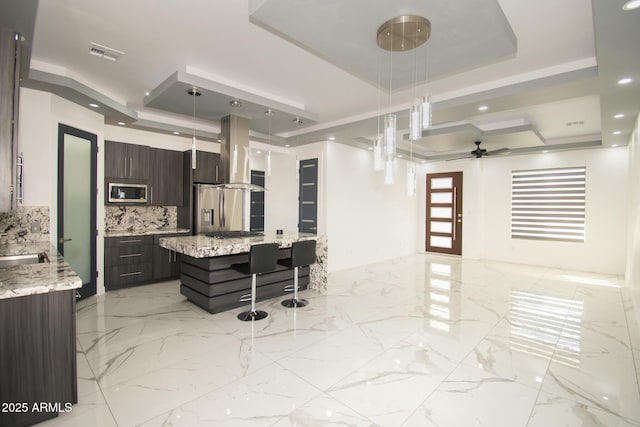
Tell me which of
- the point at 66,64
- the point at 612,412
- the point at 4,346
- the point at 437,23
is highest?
the point at 66,64

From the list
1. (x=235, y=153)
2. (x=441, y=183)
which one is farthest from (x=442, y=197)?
(x=235, y=153)

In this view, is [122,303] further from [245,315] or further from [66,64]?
[66,64]

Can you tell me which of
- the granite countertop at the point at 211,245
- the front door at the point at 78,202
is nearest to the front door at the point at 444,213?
the granite countertop at the point at 211,245

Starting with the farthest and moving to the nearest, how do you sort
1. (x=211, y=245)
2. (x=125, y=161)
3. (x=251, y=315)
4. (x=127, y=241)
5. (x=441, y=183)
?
(x=441, y=183) → (x=125, y=161) → (x=127, y=241) → (x=251, y=315) → (x=211, y=245)

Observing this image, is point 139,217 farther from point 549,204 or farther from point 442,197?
point 549,204

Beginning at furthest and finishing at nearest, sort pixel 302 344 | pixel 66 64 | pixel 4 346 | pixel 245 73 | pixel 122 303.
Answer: pixel 122 303
pixel 245 73
pixel 66 64
pixel 302 344
pixel 4 346

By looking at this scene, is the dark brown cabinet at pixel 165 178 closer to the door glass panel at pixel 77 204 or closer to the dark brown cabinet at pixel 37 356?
the door glass panel at pixel 77 204

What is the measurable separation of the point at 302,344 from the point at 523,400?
6.16ft

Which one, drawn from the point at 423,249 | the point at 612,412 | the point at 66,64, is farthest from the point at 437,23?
the point at 423,249

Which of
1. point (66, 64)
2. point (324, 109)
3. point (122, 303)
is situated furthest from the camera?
point (324, 109)

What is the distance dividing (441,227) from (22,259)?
8.95m

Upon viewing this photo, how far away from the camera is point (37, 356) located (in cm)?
196

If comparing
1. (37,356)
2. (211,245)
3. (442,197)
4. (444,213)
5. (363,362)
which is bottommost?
(363,362)

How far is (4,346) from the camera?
1.86 meters
